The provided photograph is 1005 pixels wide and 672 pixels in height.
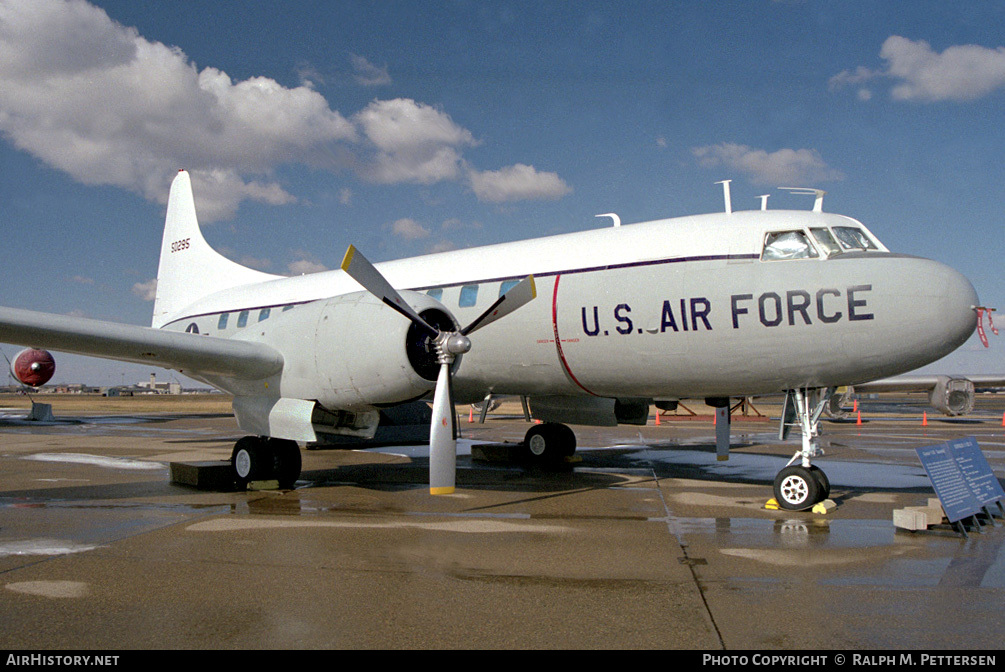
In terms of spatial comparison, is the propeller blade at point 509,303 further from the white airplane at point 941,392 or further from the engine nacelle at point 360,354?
the white airplane at point 941,392

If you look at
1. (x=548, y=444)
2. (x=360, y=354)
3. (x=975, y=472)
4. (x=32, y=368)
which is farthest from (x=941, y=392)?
(x=32, y=368)

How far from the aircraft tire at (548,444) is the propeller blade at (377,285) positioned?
5.44m

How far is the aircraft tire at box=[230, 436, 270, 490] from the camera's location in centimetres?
1070

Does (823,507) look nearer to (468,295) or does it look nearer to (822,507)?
(822,507)

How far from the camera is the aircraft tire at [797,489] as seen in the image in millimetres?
8602

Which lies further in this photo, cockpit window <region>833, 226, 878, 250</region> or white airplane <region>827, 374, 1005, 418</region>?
white airplane <region>827, 374, 1005, 418</region>

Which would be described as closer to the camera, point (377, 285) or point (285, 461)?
point (377, 285)

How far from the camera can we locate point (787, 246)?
903 centimetres

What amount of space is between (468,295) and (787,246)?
4964 millimetres

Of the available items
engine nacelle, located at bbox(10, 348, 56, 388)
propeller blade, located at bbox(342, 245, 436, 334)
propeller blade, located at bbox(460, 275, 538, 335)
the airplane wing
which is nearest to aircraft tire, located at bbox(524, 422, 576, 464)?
propeller blade, located at bbox(460, 275, 538, 335)

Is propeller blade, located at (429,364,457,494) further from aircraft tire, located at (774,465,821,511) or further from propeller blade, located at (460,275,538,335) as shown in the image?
aircraft tire, located at (774,465,821,511)

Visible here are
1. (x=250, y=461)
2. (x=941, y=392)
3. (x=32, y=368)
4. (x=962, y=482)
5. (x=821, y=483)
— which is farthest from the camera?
(x=32, y=368)

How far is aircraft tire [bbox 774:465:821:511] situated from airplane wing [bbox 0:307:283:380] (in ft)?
23.5

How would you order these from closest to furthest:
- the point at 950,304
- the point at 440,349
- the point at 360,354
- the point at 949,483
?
the point at 949,483 → the point at 950,304 → the point at 440,349 → the point at 360,354
